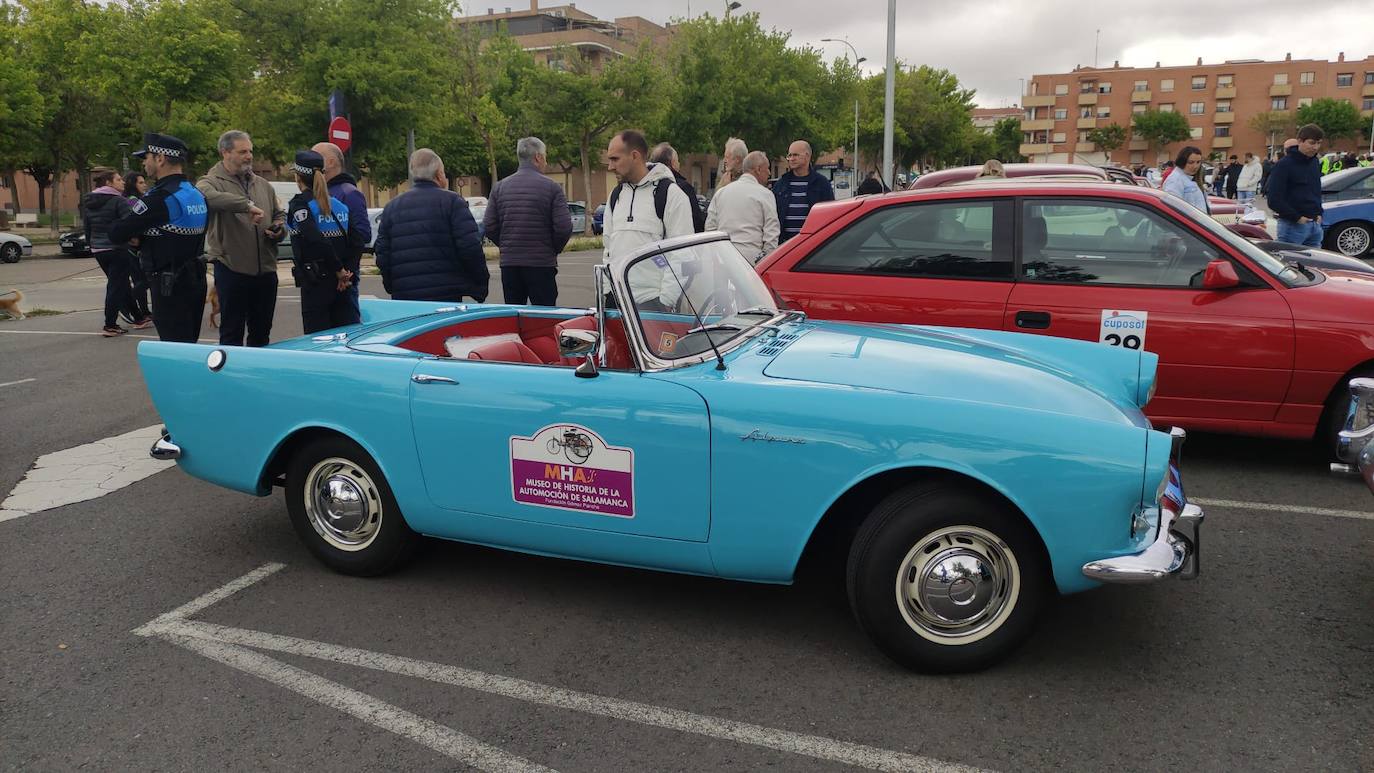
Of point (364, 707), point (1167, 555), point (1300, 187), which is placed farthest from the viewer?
point (1300, 187)

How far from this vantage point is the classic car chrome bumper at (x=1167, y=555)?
2.94 meters

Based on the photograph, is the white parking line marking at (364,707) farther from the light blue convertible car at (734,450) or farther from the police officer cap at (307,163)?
the police officer cap at (307,163)

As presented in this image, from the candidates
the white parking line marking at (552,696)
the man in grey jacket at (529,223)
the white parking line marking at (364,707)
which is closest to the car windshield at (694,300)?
the white parking line marking at (552,696)

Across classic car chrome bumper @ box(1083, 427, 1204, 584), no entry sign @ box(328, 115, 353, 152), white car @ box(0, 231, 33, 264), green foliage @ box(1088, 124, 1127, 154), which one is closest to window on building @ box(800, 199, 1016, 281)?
classic car chrome bumper @ box(1083, 427, 1204, 584)

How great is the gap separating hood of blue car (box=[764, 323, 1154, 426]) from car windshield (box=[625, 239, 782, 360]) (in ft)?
0.86

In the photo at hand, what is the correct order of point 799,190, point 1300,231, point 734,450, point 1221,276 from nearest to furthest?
1. point 734,450
2. point 1221,276
3. point 799,190
4. point 1300,231

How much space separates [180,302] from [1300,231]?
1115 centimetres

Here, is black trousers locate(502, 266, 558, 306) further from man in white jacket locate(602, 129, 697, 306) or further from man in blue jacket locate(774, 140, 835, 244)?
man in blue jacket locate(774, 140, 835, 244)

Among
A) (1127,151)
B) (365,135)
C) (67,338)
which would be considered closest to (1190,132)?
(1127,151)

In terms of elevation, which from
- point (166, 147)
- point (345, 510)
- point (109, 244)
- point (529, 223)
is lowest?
point (345, 510)

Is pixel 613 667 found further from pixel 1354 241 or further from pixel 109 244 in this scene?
pixel 1354 241

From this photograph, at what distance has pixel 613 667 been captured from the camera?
336 centimetres

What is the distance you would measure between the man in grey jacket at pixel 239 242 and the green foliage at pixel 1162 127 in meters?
113

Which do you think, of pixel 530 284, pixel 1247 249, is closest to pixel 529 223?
pixel 530 284
